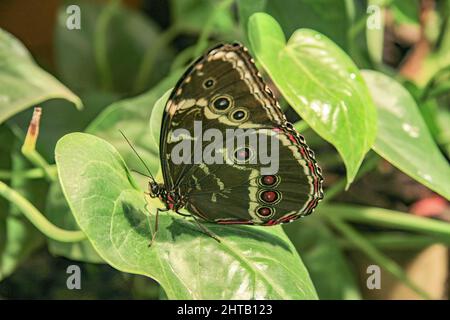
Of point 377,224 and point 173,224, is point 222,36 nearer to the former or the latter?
point 377,224

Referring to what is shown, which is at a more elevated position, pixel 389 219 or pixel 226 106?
pixel 226 106

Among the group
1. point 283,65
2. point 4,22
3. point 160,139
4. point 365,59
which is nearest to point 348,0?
point 365,59

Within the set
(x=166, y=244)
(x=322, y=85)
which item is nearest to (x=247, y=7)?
(x=322, y=85)

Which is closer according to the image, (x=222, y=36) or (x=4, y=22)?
(x=222, y=36)

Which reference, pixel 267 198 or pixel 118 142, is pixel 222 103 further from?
pixel 118 142

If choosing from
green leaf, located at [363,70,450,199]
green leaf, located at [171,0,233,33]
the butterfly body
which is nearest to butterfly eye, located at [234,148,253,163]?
the butterfly body

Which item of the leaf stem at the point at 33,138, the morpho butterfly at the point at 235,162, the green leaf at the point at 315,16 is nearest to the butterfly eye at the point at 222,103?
the morpho butterfly at the point at 235,162
